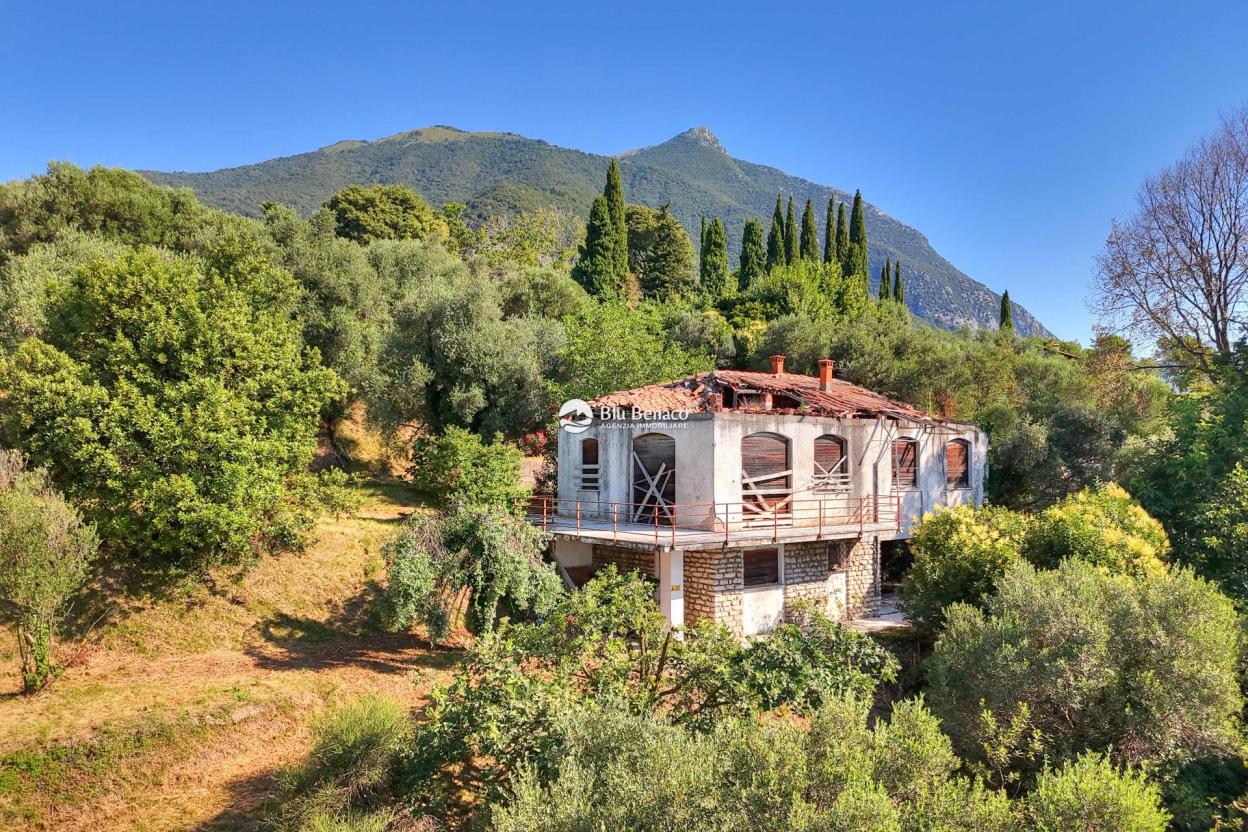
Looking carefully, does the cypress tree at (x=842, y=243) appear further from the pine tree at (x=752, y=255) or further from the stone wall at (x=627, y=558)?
the stone wall at (x=627, y=558)

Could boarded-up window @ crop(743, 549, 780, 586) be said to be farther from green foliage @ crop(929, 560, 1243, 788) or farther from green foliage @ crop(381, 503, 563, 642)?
green foliage @ crop(929, 560, 1243, 788)

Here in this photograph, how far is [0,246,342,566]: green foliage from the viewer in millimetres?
13125

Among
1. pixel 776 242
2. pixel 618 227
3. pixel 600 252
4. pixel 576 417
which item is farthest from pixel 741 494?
pixel 776 242

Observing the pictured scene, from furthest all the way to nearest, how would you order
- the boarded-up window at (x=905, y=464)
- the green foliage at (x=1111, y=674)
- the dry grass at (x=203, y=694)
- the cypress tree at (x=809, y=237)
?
1. the cypress tree at (x=809, y=237)
2. the boarded-up window at (x=905, y=464)
3. the dry grass at (x=203, y=694)
4. the green foliage at (x=1111, y=674)

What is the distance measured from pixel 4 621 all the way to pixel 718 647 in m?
14.2

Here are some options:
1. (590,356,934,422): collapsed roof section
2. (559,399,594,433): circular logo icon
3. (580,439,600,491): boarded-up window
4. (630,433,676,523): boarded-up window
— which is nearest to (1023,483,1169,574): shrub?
(590,356,934,422): collapsed roof section

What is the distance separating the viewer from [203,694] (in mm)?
11742

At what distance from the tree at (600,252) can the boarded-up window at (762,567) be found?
34.2 meters

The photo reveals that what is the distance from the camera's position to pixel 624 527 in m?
16.8

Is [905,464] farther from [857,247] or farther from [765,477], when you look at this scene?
[857,247]

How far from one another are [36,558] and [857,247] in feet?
184

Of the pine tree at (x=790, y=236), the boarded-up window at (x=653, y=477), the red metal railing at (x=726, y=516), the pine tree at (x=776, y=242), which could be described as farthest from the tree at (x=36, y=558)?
the pine tree at (x=790, y=236)

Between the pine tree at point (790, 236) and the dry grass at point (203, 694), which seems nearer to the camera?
the dry grass at point (203, 694)

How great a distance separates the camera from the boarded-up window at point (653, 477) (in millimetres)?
16766
